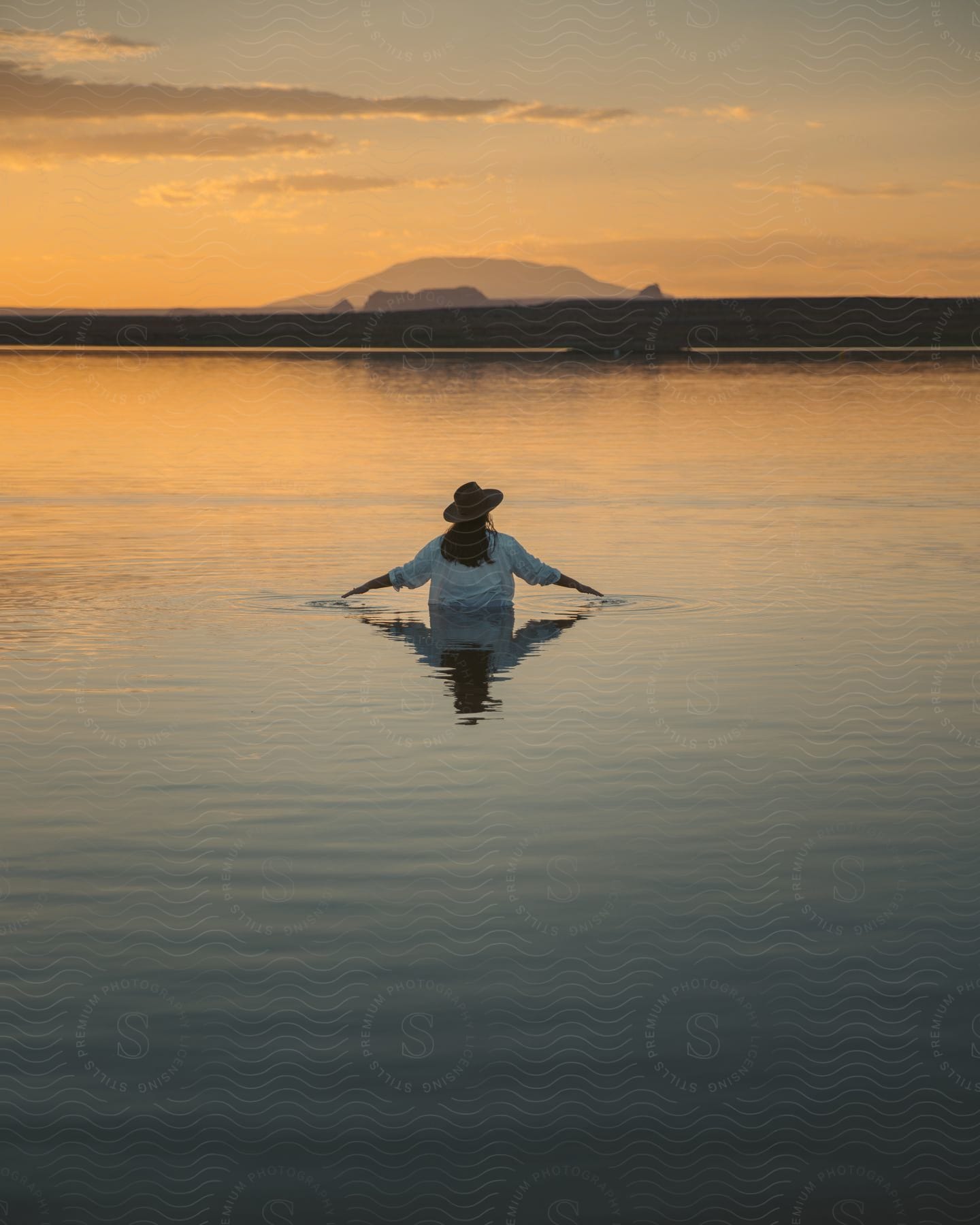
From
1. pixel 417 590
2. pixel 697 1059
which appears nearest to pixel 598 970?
pixel 697 1059

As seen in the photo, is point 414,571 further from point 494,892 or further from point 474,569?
point 494,892

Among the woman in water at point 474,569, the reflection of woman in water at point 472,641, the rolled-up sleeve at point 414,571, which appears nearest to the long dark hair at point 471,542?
the woman in water at point 474,569

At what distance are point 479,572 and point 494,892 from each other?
8.04 metres

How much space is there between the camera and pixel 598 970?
330 inches

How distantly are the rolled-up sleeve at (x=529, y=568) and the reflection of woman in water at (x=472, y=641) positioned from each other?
0.61 metres

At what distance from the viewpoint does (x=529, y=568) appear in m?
17.2

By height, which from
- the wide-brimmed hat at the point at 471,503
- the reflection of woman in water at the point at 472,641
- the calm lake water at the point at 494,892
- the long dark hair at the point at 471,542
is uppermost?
the wide-brimmed hat at the point at 471,503

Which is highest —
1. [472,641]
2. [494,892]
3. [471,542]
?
[471,542]

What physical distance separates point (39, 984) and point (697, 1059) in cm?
315

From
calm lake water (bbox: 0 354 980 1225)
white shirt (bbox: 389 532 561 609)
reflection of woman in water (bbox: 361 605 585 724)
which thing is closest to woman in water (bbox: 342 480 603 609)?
white shirt (bbox: 389 532 561 609)

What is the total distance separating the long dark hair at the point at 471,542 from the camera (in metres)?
16.7

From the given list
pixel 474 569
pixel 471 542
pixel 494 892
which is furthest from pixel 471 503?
pixel 494 892

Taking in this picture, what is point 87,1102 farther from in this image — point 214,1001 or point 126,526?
point 126,526

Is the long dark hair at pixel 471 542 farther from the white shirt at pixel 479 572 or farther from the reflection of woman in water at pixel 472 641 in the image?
the reflection of woman in water at pixel 472 641
